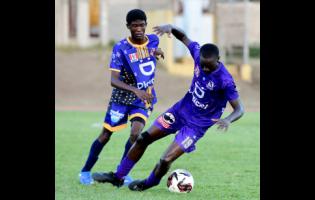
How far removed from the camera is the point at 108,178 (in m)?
10.1

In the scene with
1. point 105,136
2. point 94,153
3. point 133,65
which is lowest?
point 94,153

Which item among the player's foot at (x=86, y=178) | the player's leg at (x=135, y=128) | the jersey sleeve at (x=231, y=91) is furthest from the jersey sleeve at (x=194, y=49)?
the player's foot at (x=86, y=178)

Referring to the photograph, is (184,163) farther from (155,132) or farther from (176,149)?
(176,149)

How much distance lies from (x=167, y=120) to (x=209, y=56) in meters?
1.09

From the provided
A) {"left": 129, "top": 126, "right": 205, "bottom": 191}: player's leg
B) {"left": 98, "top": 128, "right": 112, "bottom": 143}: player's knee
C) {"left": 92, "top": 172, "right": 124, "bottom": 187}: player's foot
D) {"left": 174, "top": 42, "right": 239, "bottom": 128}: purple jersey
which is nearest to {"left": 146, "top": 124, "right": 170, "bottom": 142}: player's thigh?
{"left": 129, "top": 126, "right": 205, "bottom": 191}: player's leg

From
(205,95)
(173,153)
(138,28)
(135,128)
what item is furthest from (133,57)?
(173,153)

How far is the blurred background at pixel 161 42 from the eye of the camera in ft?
89.0

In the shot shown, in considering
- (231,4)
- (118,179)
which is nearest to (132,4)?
(231,4)

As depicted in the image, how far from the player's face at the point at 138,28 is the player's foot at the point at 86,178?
6.54ft

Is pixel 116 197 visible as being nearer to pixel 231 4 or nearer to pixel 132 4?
pixel 231 4

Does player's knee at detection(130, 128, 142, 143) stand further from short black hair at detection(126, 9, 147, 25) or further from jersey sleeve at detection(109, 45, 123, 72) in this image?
short black hair at detection(126, 9, 147, 25)
